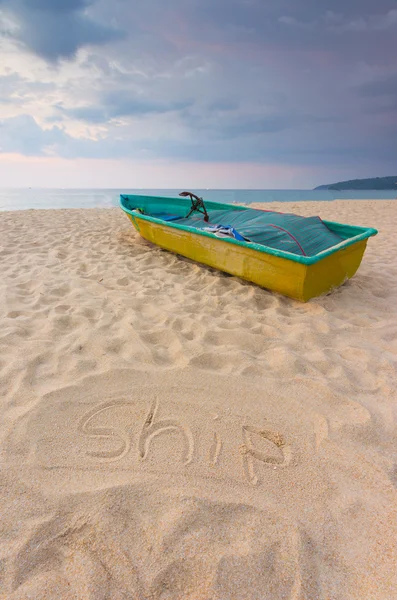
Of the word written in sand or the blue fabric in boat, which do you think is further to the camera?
the blue fabric in boat

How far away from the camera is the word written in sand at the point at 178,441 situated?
1484 mm

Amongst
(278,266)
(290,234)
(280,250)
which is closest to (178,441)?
(278,266)

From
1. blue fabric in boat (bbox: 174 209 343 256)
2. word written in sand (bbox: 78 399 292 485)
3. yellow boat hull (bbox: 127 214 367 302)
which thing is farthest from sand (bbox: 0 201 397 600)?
blue fabric in boat (bbox: 174 209 343 256)

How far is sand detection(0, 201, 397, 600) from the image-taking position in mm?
1105

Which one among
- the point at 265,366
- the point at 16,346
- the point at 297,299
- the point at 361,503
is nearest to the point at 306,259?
the point at 297,299

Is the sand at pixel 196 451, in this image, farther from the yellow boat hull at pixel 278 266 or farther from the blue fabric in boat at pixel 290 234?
the blue fabric in boat at pixel 290 234

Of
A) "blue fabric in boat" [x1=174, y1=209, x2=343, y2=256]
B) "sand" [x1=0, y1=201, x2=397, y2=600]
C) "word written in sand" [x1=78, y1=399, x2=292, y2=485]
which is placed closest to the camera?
"sand" [x1=0, y1=201, x2=397, y2=600]

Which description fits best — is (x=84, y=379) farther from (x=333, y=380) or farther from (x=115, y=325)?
(x=333, y=380)

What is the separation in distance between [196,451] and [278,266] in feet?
6.95

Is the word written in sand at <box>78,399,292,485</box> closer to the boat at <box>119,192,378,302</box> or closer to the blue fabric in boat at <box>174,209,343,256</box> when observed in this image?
the boat at <box>119,192,378,302</box>

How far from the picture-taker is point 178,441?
1.60m

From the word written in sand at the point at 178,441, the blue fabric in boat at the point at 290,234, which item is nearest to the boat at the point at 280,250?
the blue fabric in boat at the point at 290,234

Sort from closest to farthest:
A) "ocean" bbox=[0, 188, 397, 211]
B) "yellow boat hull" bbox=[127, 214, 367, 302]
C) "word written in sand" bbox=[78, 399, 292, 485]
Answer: "word written in sand" bbox=[78, 399, 292, 485]
"yellow boat hull" bbox=[127, 214, 367, 302]
"ocean" bbox=[0, 188, 397, 211]

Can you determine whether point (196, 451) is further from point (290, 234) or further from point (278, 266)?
point (290, 234)
